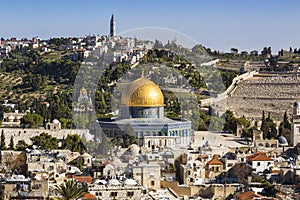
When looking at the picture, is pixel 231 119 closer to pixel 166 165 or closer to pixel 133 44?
pixel 166 165

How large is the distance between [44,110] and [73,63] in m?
14.4

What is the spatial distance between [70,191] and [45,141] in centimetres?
800

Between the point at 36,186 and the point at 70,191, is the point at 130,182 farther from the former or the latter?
the point at 36,186

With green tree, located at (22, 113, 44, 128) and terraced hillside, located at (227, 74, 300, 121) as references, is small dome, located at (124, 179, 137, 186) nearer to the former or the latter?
green tree, located at (22, 113, 44, 128)

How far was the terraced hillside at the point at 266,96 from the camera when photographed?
36.2 m

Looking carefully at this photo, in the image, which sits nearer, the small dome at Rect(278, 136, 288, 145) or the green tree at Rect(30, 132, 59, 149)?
the green tree at Rect(30, 132, 59, 149)

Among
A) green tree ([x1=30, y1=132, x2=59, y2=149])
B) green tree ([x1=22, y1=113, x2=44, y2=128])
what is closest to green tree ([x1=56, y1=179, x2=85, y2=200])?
green tree ([x1=30, y1=132, x2=59, y2=149])

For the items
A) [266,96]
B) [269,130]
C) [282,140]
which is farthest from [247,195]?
[266,96]

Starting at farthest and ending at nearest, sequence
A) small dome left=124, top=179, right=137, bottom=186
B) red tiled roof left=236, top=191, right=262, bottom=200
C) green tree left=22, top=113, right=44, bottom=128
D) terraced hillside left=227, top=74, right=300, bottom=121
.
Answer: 1. terraced hillside left=227, top=74, right=300, bottom=121
2. green tree left=22, top=113, right=44, bottom=128
3. small dome left=124, top=179, right=137, bottom=186
4. red tiled roof left=236, top=191, right=262, bottom=200

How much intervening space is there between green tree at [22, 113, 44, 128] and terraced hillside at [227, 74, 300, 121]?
34.7 feet

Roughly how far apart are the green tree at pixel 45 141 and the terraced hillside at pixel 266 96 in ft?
45.5

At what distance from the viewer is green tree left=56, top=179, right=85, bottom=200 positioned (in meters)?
14.5

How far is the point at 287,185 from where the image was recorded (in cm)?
1627

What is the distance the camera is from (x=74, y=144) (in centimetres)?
2228
